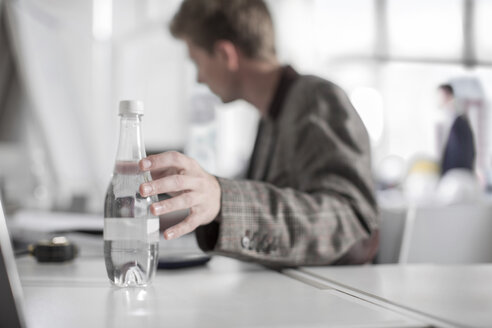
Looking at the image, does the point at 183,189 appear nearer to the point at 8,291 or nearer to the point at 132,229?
the point at 132,229

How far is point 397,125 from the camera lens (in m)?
6.13

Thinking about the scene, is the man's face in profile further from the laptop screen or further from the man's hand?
the laptop screen

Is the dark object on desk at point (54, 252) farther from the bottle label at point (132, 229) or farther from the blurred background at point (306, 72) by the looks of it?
the blurred background at point (306, 72)

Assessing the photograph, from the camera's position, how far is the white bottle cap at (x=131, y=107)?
2.31 feet

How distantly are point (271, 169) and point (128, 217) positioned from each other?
75 centimetres

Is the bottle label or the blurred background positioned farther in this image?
the blurred background

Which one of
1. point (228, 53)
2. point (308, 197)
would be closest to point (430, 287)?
point (308, 197)

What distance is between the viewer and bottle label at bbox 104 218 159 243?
74 cm

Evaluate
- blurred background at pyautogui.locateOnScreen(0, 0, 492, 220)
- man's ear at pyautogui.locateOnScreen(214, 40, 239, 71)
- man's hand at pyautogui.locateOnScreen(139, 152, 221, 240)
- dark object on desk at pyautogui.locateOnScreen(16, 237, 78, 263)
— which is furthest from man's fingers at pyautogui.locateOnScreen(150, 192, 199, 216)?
blurred background at pyautogui.locateOnScreen(0, 0, 492, 220)

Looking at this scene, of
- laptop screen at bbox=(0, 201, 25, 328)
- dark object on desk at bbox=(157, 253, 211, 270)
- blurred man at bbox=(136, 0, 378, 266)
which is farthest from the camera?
dark object on desk at bbox=(157, 253, 211, 270)

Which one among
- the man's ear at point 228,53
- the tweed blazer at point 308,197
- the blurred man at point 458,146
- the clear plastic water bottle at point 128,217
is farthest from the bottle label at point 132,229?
the blurred man at point 458,146

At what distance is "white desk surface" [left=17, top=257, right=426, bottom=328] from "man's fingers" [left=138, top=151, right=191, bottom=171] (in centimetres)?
17

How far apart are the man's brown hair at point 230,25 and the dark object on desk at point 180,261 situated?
0.77 m

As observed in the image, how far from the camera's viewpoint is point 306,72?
20.0ft
